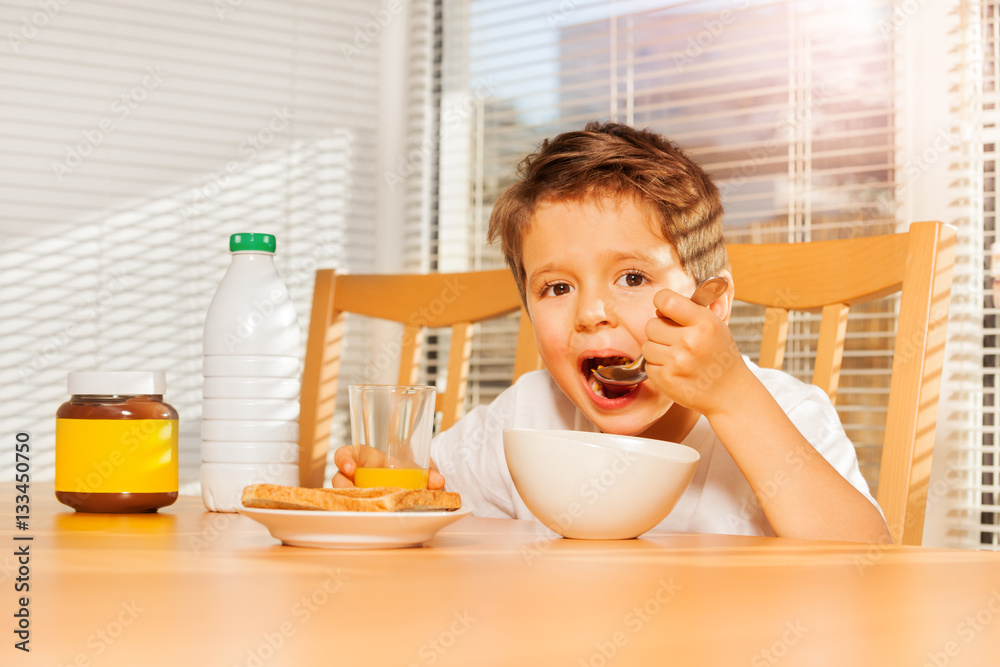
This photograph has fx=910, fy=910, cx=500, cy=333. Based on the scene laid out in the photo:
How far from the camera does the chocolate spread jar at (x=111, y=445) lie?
80 cm

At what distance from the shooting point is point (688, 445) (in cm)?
108

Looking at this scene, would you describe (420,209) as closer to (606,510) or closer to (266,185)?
(266,185)

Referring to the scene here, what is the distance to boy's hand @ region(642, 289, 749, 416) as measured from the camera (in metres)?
0.78

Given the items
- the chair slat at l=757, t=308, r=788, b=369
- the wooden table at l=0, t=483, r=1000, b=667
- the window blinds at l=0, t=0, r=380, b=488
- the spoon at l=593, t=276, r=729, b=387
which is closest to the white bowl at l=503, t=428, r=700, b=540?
the wooden table at l=0, t=483, r=1000, b=667

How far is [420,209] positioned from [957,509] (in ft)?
4.79

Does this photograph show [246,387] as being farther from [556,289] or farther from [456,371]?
[456,371]

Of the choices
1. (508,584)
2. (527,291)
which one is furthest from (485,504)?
(508,584)

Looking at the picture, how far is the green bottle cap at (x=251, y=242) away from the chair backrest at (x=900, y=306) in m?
0.57

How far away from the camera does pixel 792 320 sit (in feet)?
6.46

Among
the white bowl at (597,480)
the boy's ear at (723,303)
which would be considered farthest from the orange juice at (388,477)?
the boy's ear at (723,303)

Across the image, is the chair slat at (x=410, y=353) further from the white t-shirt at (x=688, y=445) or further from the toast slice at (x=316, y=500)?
the toast slice at (x=316, y=500)

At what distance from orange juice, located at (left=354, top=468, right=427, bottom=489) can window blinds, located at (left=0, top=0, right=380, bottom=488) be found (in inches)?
56.5

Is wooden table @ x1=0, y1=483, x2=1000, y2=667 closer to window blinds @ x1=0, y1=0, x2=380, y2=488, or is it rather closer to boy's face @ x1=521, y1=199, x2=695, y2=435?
boy's face @ x1=521, y1=199, x2=695, y2=435

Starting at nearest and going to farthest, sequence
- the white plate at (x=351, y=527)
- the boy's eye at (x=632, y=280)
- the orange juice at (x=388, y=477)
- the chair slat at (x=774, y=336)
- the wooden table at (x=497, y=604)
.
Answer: the wooden table at (x=497, y=604) → the white plate at (x=351, y=527) → the orange juice at (x=388, y=477) → the boy's eye at (x=632, y=280) → the chair slat at (x=774, y=336)
